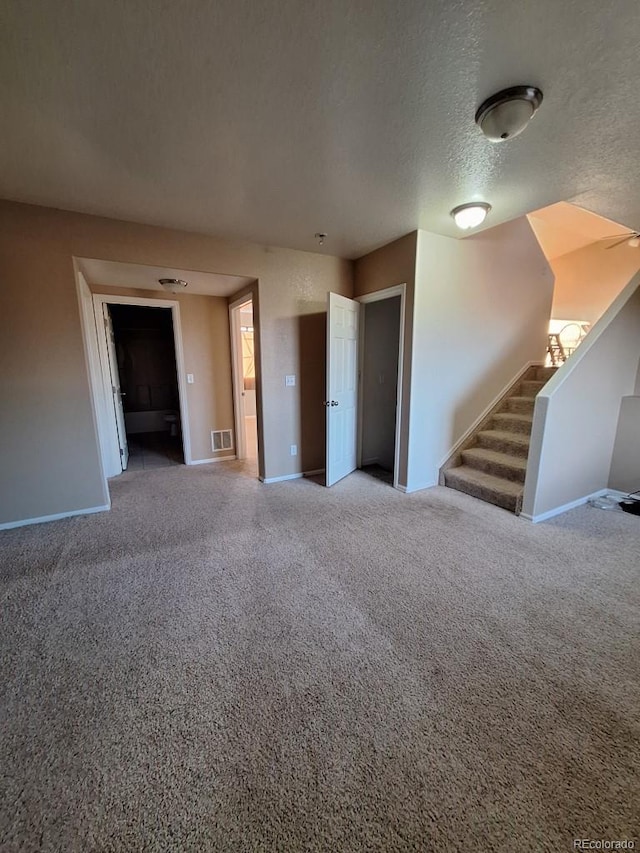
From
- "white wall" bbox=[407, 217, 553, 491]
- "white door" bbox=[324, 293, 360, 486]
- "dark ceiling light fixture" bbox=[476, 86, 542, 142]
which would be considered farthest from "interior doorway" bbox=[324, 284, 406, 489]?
"dark ceiling light fixture" bbox=[476, 86, 542, 142]

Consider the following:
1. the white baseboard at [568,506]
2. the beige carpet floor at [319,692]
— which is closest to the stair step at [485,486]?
the white baseboard at [568,506]

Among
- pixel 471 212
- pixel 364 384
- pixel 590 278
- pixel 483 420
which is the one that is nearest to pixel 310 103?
pixel 471 212

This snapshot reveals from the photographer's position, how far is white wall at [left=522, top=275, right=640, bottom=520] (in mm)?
2955

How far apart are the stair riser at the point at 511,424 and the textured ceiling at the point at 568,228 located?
8.15ft

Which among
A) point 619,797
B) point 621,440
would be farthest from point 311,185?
point 621,440

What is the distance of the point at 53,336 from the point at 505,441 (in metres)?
4.50

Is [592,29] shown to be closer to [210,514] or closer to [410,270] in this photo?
[410,270]

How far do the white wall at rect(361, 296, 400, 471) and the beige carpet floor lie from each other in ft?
6.84

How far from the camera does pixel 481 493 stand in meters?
3.47

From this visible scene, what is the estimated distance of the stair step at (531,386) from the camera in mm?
4301

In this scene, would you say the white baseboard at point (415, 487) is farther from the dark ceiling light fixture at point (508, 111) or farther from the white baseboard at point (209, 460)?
the dark ceiling light fixture at point (508, 111)

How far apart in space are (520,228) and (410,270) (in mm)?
1773

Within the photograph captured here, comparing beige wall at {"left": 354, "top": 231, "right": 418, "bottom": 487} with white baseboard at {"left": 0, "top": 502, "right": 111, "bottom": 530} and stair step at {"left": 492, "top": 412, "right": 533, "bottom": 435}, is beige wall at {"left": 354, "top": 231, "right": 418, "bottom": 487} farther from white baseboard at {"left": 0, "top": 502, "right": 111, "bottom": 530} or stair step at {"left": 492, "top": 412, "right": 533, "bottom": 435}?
white baseboard at {"left": 0, "top": 502, "right": 111, "bottom": 530}

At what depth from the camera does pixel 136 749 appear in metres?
1.26
